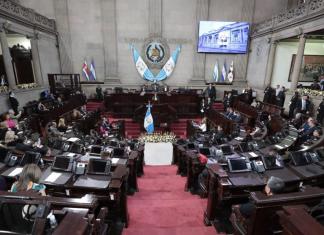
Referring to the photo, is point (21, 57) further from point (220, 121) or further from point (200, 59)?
point (220, 121)

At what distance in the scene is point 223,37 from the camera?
13.9 meters

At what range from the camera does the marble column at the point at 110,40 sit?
13336 millimetres

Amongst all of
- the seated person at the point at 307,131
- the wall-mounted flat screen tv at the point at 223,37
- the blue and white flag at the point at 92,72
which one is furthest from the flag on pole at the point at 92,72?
the seated person at the point at 307,131

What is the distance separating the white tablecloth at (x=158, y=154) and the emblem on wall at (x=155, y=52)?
23.9ft

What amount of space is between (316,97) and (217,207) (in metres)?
7.61

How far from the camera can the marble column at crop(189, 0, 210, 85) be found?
44.8 feet

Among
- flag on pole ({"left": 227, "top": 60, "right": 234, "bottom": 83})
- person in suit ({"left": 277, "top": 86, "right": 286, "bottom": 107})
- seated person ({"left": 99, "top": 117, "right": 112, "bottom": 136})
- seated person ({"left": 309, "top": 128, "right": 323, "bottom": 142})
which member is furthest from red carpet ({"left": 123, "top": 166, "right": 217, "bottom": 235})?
flag on pole ({"left": 227, "top": 60, "right": 234, "bottom": 83})

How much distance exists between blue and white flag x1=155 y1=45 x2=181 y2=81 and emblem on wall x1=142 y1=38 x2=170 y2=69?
0.96 ft

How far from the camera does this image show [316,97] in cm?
825

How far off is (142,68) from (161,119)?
219 inches

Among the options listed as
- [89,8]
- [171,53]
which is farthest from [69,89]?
[171,53]

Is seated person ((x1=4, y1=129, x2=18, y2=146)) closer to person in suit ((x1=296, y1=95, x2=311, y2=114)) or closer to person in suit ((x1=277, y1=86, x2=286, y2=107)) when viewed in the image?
person in suit ((x1=296, y1=95, x2=311, y2=114))

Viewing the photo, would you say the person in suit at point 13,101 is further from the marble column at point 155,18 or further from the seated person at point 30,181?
the marble column at point 155,18

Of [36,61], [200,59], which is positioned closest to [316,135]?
[200,59]
